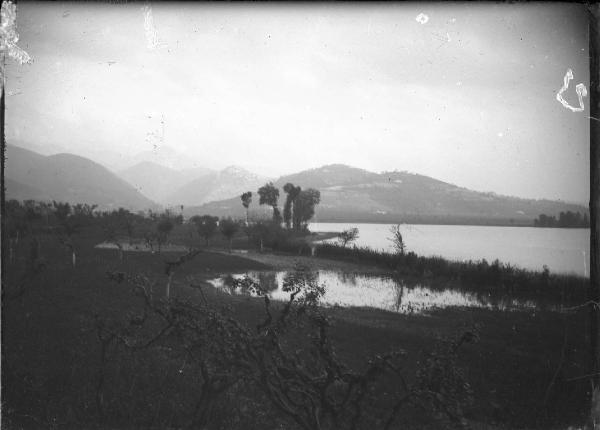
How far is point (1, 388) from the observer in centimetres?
335

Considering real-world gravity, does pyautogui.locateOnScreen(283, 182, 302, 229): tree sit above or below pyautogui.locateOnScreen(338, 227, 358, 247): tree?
above

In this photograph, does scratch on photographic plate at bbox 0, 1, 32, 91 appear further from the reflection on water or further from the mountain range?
the reflection on water

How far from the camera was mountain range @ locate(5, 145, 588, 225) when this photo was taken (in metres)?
3.79

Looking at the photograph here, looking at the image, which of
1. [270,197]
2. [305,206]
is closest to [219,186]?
[270,197]

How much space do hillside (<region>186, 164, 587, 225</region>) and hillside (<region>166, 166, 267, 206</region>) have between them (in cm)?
11

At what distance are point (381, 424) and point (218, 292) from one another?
7.08ft

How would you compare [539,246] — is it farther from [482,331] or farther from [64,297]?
[64,297]

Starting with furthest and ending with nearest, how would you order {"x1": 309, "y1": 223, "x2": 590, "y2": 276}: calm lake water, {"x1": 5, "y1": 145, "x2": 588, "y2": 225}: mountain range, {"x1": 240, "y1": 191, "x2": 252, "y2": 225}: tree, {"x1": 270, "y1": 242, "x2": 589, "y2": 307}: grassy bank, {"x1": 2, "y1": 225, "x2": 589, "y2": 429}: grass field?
1. {"x1": 240, "y1": 191, "x2": 252, "y2": 225}: tree
2. {"x1": 5, "y1": 145, "x2": 588, "y2": 225}: mountain range
3. {"x1": 270, "y1": 242, "x2": 589, "y2": 307}: grassy bank
4. {"x1": 309, "y1": 223, "x2": 590, "y2": 276}: calm lake water
5. {"x1": 2, "y1": 225, "x2": 589, "y2": 429}: grass field

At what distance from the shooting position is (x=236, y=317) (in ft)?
11.1

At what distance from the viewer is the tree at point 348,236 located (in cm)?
Answer: 423

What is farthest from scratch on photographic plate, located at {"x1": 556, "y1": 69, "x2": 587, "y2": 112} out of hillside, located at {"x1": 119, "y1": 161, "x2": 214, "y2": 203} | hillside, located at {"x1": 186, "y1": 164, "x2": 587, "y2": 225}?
hillside, located at {"x1": 119, "y1": 161, "x2": 214, "y2": 203}

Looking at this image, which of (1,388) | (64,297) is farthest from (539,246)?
(1,388)

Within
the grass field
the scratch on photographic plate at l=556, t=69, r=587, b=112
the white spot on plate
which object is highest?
the white spot on plate

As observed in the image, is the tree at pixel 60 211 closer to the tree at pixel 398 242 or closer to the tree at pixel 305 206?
the tree at pixel 305 206
